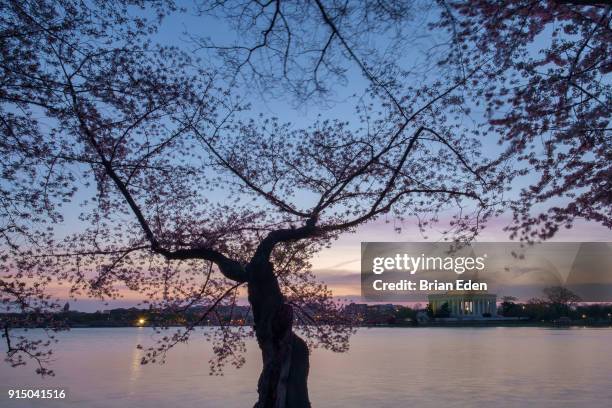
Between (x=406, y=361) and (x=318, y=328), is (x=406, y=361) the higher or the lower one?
the lower one

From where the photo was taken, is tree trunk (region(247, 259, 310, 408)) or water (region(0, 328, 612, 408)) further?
water (region(0, 328, 612, 408))

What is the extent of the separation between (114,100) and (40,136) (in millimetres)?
1129

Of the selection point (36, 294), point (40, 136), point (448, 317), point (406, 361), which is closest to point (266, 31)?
point (40, 136)

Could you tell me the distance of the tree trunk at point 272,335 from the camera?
29.3ft

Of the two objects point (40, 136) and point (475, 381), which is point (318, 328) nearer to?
point (40, 136)

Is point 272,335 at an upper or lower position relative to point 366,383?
upper

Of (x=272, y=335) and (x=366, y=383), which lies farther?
(x=366, y=383)

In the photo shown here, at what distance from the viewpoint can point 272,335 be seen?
353 inches

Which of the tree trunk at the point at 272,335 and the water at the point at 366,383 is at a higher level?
the tree trunk at the point at 272,335

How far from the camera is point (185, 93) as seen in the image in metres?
9.38

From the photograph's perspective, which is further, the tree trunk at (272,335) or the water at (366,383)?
the water at (366,383)

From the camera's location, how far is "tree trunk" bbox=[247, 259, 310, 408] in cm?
892

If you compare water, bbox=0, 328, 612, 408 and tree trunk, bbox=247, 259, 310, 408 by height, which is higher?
tree trunk, bbox=247, 259, 310, 408

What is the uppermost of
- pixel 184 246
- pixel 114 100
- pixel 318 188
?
pixel 114 100
